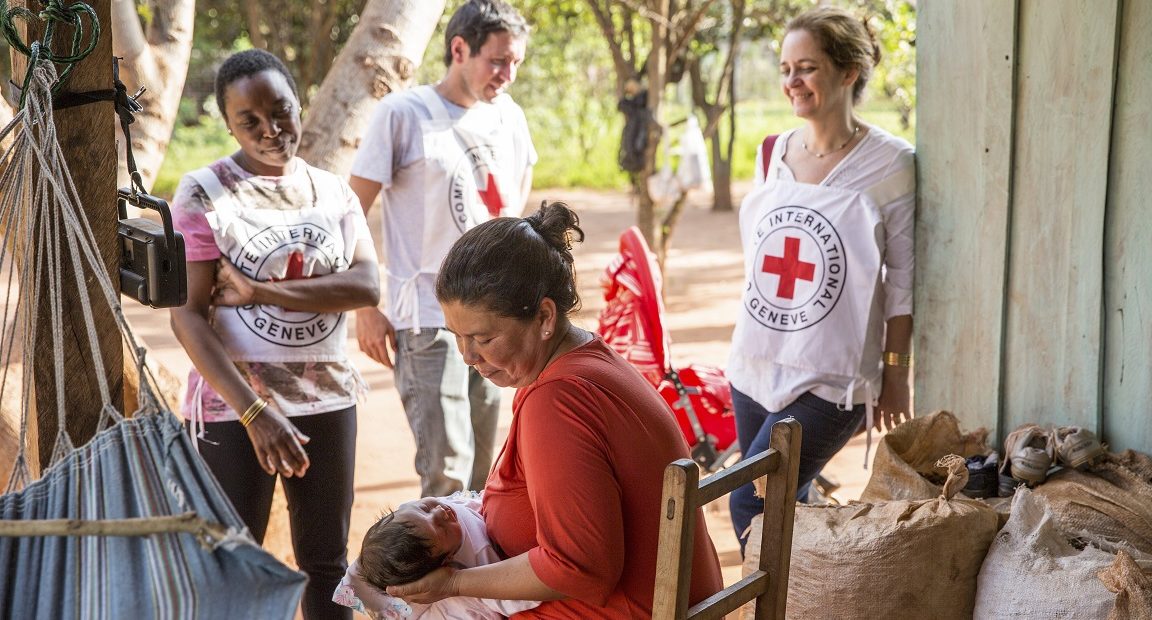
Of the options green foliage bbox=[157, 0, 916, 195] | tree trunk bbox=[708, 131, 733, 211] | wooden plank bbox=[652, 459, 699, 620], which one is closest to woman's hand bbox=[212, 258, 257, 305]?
wooden plank bbox=[652, 459, 699, 620]

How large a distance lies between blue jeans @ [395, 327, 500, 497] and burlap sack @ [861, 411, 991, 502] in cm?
116

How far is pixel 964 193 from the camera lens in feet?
10.1

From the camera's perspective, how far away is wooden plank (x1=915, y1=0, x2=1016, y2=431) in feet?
9.85

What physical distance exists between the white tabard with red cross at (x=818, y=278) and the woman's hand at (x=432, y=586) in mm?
1274

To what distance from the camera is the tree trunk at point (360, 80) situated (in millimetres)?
3859

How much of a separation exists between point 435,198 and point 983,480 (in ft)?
5.63

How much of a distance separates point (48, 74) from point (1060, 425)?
2.57 metres

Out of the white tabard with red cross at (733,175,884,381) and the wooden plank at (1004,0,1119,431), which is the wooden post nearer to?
the white tabard with red cross at (733,175,884,381)

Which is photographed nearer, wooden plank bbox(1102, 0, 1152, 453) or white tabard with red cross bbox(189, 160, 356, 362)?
white tabard with red cross bbox(189, 160, 356, 362)

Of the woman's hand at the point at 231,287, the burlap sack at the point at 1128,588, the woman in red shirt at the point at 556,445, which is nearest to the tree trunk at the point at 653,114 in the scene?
the woman's hand at the point at 231,287

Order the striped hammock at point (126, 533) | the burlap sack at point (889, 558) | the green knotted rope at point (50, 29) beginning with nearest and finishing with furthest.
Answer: the striped hammock at point (126, 533) < the green knotted rope at point (50, 29) < the burlap sack at point (889, 558)

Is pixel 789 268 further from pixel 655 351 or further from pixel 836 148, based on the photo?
pixel 655 351

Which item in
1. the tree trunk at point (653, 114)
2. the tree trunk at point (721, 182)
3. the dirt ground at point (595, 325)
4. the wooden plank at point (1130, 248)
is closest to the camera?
the wooden plank at point (1130, 248)

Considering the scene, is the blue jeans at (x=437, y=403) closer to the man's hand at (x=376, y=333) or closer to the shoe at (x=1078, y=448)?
the man's hand at (x=376, y=333)
